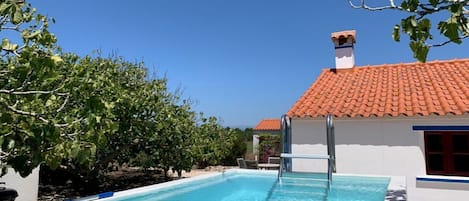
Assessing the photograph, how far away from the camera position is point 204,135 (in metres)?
18.4

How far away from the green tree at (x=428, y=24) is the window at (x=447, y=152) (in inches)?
425

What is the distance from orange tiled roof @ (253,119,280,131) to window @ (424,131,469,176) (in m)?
32.1

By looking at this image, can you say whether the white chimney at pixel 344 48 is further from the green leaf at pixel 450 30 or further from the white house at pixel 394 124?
the green leaf at pixel 450 30

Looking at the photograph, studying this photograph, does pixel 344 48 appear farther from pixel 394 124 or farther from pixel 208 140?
pixel 208 140

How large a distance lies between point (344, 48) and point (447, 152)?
7798 mm

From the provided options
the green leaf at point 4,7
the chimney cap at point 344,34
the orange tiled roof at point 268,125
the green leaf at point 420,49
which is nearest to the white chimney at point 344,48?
the chimney cap at point 344,34

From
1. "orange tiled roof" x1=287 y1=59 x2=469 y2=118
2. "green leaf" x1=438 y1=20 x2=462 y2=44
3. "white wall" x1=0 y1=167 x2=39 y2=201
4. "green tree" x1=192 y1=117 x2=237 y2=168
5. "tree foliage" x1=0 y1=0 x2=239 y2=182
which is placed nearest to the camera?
"green leaf" x1=438 y1=20 x2=462 y2=44

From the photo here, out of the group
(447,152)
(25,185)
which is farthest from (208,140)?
(447,152)

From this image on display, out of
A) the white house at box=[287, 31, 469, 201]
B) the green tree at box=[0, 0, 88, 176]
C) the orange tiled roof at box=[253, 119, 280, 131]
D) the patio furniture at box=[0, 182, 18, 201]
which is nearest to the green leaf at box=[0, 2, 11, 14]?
the green tree at box=[0, 0, 88, 176]

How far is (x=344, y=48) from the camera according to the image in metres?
19.3

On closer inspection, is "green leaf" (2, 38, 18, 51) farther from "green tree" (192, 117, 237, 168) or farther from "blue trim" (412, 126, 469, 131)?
"blue trim" (412, 126, 469, 131)

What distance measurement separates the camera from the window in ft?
44.1

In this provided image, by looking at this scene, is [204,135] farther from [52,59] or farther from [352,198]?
[52,59]

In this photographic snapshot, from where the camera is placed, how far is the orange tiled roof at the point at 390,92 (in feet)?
45.9
